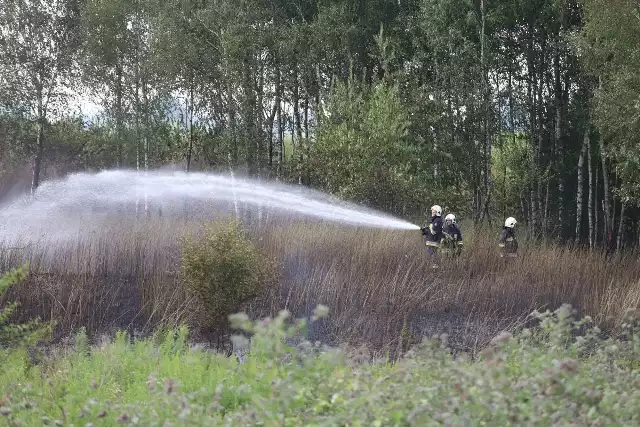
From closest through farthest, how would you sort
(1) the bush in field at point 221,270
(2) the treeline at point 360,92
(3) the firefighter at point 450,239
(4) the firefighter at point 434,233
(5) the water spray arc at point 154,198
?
(1) the bush in field at point 221,270, (4) the firefighter at point 434,233, (3) the firefighter at point 450,239, (5) the water spray arc at point 154,198, (2) the treeline at point 360,92

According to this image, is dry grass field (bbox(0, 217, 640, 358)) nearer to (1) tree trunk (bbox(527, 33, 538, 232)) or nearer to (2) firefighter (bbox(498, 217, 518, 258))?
(2) firefighter (bbox(498, 217, 518, 258))

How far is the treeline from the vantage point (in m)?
20.7

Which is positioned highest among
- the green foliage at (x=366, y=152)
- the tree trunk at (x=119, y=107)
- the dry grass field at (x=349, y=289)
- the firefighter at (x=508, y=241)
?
the tree trunk at (x=119, y=107)

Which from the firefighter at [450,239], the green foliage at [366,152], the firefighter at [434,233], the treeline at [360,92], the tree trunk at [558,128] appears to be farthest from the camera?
the tree trunk at [558,128]

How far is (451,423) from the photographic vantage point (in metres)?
3.34

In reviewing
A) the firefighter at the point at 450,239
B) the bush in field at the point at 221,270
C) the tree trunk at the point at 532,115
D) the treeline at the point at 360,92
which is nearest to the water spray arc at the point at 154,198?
the treeline at the point at 360,92

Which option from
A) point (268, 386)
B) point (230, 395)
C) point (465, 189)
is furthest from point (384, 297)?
point (465, 189)

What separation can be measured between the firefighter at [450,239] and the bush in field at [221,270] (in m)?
4.48

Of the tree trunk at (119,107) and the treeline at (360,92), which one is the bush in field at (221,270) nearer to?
the treeline at (360,92)

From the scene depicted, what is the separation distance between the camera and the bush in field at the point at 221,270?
32.9 feet

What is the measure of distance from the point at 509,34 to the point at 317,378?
23.7m

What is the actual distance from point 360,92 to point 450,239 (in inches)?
327

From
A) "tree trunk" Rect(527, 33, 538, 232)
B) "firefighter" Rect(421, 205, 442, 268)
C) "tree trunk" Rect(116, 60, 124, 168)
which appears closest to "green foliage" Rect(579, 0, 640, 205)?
"firefighter" Rect(421, 205, 442, 268)

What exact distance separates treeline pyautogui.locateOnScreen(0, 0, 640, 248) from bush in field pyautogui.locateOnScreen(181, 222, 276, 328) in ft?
30.0
